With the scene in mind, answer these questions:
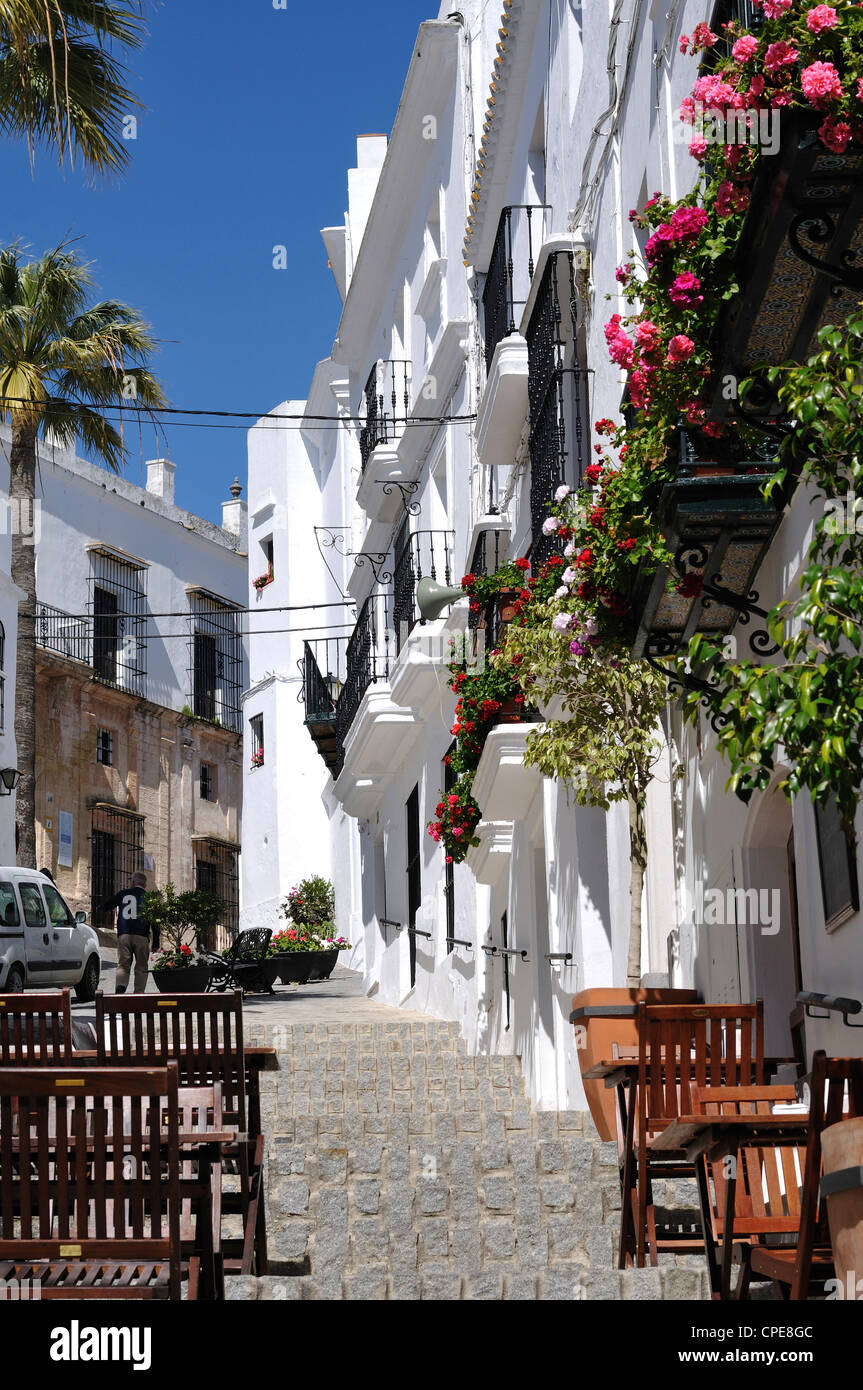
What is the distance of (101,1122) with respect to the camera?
4949mm

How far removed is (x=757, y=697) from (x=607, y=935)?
325 inches

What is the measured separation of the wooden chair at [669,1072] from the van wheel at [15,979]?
47.3ft

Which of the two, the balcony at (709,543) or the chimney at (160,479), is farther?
the chimney at (160,479)

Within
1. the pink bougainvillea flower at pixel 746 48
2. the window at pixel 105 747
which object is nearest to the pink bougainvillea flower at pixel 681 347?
the pink bougainvillea flower at pixel 746 48

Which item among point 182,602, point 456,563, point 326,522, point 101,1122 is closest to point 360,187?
point 326,522

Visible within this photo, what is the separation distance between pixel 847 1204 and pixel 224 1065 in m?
4.13

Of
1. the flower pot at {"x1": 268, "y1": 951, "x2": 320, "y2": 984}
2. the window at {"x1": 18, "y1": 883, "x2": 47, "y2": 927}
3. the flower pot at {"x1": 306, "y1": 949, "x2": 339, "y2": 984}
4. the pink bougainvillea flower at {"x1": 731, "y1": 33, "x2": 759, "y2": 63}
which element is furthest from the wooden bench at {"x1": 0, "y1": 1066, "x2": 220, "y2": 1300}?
the flower pot at {"x1": 306, "y1": 949, "x2": 339, "y2": 984}

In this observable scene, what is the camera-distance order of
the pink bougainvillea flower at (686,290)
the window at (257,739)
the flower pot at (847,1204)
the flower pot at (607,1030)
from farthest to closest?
the window at (257,739) < the flower pot at (607,1030) < the pink bougainvillea flower at (686,290) < the flower pot at (847,1204)

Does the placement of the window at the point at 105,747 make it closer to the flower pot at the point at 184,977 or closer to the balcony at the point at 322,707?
the balcony at the point at 322,707

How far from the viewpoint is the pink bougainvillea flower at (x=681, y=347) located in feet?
21.4

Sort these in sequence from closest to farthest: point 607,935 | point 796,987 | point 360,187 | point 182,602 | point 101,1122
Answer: point 101,1122
point 796,987
point 607,935
point 360,187
point 182,602

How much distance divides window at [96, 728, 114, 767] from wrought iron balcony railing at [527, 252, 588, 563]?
25402 mm

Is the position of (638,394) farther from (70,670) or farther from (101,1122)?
(70,670)

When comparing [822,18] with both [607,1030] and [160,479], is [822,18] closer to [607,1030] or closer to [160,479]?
[607,1030]
